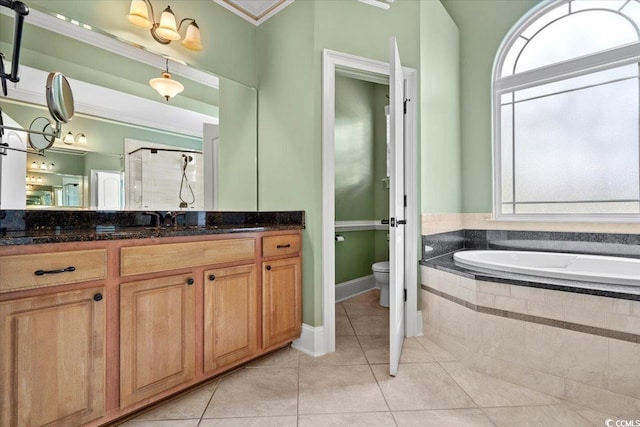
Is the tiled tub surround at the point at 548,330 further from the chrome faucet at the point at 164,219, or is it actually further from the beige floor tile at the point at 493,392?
the chrome faucet at the point at 164,219

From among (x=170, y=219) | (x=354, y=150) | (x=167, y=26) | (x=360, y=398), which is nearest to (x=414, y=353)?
(x=360, y=398)

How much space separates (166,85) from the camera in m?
2.02

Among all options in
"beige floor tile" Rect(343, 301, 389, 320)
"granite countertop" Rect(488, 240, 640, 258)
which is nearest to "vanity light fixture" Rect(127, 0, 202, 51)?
"beige floor tile" Rect(343, 301, 389, 320)

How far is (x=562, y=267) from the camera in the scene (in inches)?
95.3

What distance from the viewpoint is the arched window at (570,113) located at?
237 centimetres

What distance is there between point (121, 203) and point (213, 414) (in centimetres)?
128

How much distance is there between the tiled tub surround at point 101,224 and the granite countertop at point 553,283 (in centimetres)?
117

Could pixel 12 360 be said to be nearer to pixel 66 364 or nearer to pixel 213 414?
pixel 66 364

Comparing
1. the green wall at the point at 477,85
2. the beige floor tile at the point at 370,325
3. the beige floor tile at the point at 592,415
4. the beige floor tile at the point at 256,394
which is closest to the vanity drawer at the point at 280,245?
the beige floor tile at the point at 256,394

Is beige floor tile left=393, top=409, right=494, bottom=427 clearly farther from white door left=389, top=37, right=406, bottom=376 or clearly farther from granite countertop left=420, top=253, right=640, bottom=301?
granite countertop left=420, top=253, right=640, bottom=301

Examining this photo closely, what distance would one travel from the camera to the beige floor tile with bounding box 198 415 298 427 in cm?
139

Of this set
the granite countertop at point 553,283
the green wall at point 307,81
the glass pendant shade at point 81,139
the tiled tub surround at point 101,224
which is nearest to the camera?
the tiled tub surround at point 101,224

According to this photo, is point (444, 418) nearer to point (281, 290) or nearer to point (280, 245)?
point (281, 290)

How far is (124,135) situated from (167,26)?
0.73m
